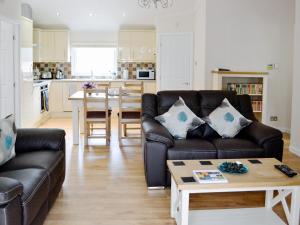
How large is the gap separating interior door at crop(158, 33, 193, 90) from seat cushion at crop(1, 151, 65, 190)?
17.0 ft

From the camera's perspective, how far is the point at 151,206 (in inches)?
145

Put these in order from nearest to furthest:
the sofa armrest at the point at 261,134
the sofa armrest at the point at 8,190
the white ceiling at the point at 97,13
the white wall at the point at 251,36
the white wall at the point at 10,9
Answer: the sofa armrest at the point at 8,190 < the sofa armrest at the point at 261,134 < the white wall at the point at 10,9 < the white wall at the point at 251,36 < the white ceiling at the point at 97,13

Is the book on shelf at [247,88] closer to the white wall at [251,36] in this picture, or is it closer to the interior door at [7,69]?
A: the white wall at [251,36]

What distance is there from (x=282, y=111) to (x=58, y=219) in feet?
18.3

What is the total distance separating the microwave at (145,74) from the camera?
9.38m

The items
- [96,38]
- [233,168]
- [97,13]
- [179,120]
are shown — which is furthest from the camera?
[96,38]

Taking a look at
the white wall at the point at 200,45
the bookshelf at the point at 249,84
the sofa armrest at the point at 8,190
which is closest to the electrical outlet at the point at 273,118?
the bookshelf at the point at 249,84

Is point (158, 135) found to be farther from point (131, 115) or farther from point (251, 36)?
point (251, 36)

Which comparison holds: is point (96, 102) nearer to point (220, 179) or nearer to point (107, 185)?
point (107, 185)

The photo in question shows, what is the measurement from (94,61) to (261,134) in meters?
6.51

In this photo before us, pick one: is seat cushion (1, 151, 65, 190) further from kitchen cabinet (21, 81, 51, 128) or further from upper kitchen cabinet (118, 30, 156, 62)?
upper kitchen cabinet (118, 30, 156, 62)

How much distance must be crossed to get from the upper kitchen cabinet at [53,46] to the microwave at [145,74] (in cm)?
182

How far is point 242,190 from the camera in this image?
300 cm

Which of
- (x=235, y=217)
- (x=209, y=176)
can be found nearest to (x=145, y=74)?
(x=235, y=217)
